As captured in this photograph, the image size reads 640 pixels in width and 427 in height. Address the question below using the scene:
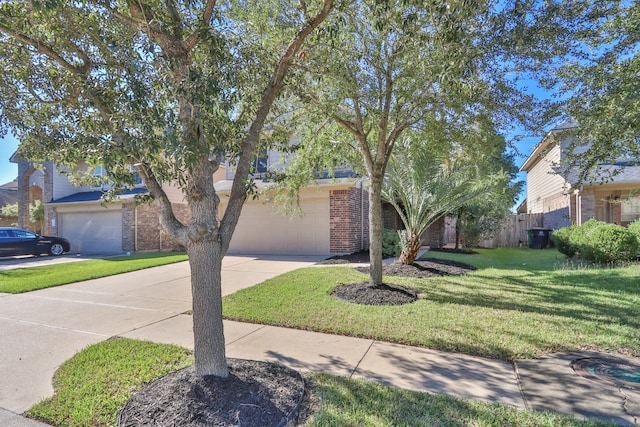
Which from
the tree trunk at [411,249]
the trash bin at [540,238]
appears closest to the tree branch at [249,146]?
the tree trunk at [411,249]

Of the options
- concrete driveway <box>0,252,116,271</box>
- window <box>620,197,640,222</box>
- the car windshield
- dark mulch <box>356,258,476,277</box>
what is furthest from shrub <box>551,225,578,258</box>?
the car windshield

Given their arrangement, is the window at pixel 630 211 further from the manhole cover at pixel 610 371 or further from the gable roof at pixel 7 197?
the gable roof at pixel 7 197

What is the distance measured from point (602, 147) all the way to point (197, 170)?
5588 mm

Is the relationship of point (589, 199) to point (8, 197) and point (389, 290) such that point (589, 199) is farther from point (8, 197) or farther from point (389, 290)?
point (8, 197)

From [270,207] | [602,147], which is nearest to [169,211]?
Answer: [602,147]

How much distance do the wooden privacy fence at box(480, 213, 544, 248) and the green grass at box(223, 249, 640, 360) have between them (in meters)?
8.79

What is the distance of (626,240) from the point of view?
9195 mm

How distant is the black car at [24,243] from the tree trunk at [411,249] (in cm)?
1551

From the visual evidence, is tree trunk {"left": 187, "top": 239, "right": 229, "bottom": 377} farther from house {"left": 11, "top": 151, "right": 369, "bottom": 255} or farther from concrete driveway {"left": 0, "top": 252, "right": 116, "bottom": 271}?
concrete driveway {"left": 0, "top": 252, "right": 116, "bottom": 271}

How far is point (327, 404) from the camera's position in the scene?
9.68 ft

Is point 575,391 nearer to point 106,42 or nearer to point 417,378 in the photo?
point 417,378

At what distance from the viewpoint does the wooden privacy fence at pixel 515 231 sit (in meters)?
17.2

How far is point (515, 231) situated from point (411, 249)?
11291 mm

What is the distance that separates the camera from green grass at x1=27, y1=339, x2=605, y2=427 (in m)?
2.71
